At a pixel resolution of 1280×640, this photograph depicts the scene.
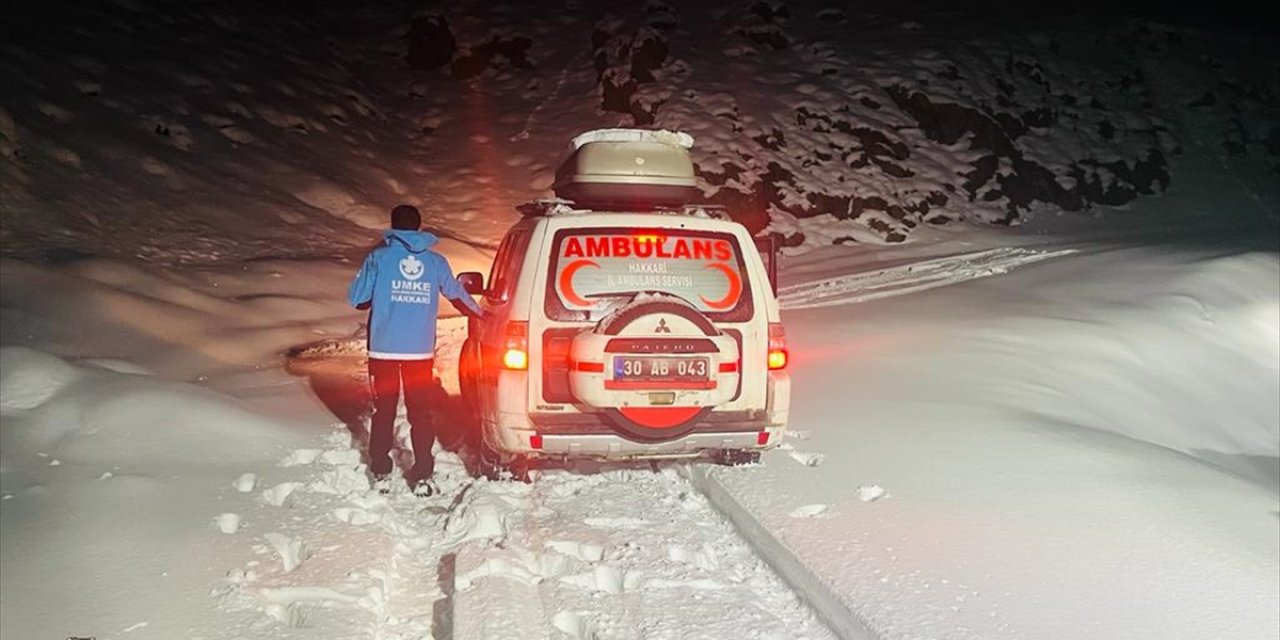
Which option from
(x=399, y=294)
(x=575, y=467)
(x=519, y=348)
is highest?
(x=399, y=294)

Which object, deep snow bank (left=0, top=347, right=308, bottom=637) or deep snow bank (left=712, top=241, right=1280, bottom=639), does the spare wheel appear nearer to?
deep snow bank (left=712, top=241, right=1280, bottom=639)

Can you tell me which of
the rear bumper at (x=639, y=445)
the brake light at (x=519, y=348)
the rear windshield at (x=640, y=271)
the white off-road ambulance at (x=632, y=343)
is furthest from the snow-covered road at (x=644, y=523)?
the rear windshield at (x=640, y=271)

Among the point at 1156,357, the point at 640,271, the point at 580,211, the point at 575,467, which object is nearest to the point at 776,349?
the point at 640,271

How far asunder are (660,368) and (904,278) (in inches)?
459

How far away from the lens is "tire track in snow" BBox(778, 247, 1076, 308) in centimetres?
1412

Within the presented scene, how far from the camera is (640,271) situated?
561 centimetres

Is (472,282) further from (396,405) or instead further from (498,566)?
(498,566)

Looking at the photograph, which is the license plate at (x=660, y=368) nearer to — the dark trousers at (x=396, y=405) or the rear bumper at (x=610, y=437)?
the rear bumper at (x=610, y=437)

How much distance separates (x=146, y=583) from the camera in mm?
4145

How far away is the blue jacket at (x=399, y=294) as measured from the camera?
19.1 ft

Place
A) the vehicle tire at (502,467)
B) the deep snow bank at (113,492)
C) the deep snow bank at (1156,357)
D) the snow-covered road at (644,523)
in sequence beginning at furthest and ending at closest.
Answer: the deep snow bank at (1156,357) < the vehicle tire at (502,467) < the snow-covered road at (644,523) < the deep snow bank at (113,492)

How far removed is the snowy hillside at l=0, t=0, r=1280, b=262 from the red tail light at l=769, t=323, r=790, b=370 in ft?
37.7

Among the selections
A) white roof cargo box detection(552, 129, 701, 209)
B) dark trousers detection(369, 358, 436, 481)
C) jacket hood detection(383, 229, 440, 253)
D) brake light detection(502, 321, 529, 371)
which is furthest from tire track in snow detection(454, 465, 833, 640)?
white roof cargo box detection(552, 129, 701, 209)

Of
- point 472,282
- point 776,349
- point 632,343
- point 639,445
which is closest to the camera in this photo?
point 632,343
